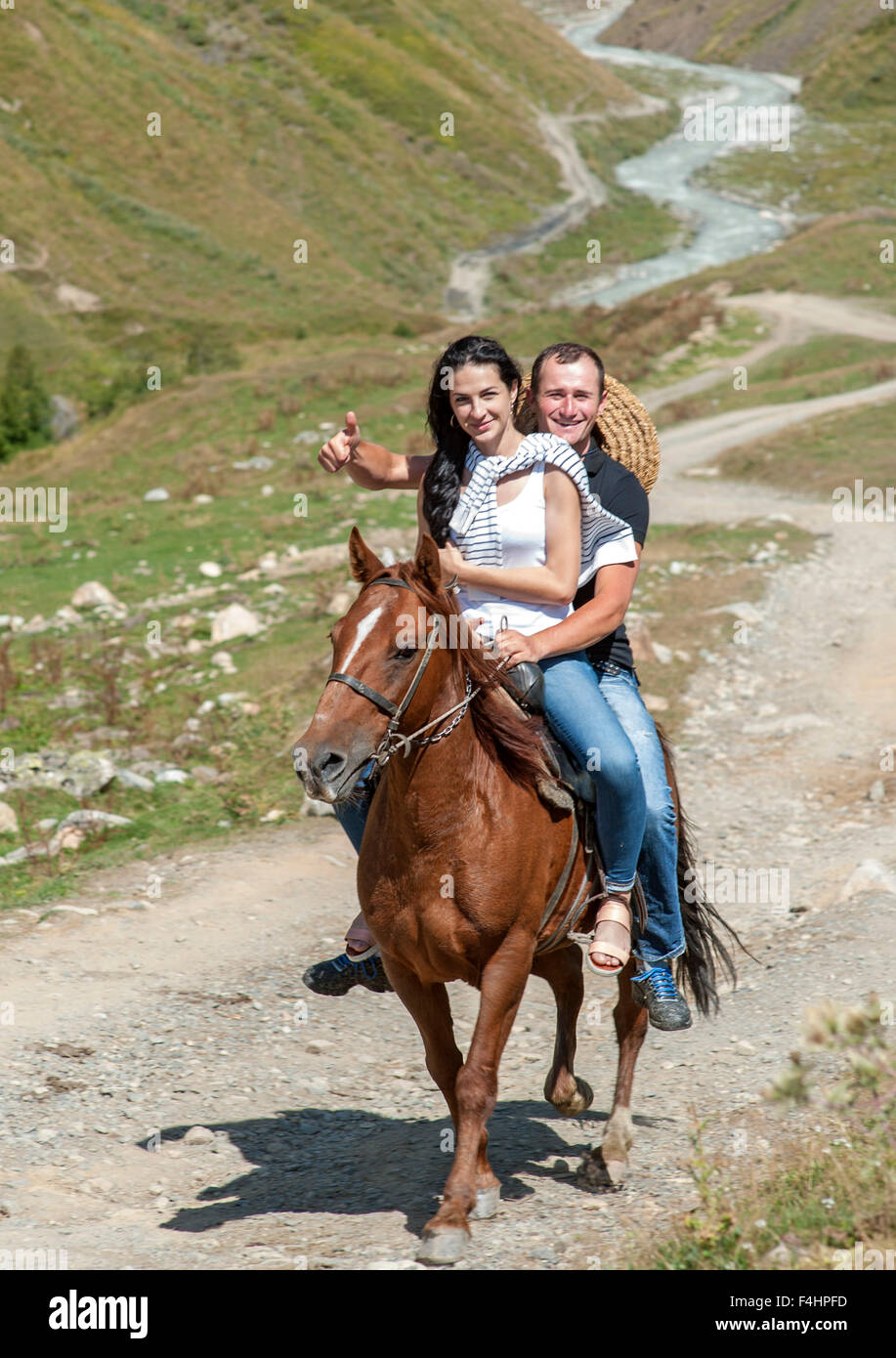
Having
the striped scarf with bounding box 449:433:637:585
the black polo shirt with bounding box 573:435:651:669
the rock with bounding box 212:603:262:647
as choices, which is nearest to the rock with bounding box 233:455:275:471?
the rock with bounding box 212:603:262:647

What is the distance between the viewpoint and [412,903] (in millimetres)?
4922

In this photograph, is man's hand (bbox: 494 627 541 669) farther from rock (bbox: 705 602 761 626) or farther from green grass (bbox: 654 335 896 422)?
green grass (bbox: 654 335 896 422)

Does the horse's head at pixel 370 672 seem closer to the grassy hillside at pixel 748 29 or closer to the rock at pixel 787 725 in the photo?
the rock at pixel 787 725

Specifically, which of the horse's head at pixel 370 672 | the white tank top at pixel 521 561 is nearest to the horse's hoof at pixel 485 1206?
the horse's head at pixel 370 672

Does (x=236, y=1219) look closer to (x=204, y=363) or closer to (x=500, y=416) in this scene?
(x=500, y=416)

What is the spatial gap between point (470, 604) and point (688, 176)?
85.7 m

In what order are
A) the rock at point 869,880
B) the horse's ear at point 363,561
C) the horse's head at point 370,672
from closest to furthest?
1. the horse's head at point 370,672
2. the horse's ear at point 363,561
3. the rock at point 869,880

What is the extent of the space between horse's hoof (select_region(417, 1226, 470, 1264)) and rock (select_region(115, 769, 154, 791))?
7635 mm

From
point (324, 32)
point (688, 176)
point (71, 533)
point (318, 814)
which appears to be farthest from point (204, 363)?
point (324, 32)

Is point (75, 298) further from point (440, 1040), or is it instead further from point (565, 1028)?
point (440, 1040)

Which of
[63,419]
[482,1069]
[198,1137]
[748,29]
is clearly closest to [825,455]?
[198,1137]

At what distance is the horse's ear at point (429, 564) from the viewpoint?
180 inches

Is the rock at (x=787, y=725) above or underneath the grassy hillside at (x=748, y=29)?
underneath

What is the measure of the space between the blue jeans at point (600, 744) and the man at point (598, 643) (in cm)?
18
